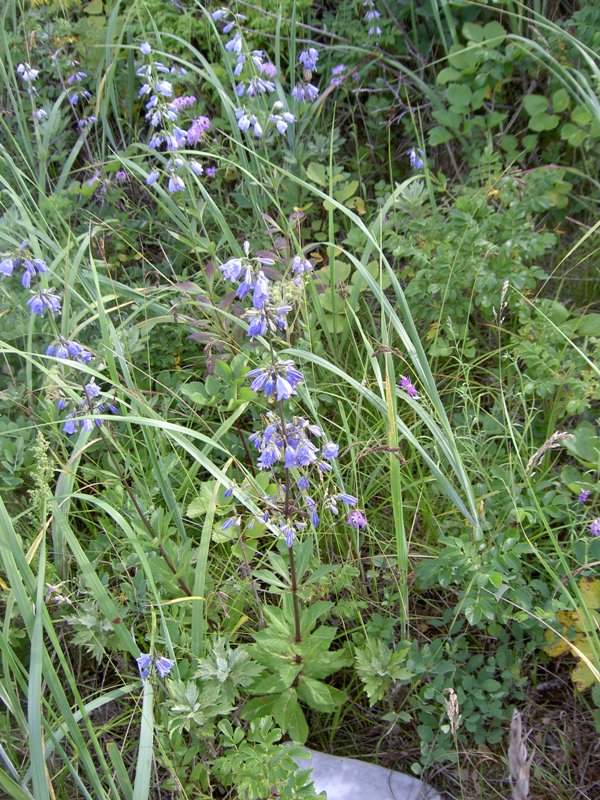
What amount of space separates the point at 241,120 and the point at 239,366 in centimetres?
104

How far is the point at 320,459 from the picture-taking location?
163 centimetres

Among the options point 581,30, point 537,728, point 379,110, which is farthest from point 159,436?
point 581,30

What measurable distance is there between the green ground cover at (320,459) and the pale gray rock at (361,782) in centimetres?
6

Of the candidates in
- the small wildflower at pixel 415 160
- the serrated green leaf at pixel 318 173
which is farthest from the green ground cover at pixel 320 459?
the small wildflower at pixel 415 160

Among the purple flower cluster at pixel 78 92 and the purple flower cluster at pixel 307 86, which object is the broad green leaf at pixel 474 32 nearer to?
the purple flower cluster at pixel 307 86

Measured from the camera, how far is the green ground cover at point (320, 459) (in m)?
1.74

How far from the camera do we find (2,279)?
285cm

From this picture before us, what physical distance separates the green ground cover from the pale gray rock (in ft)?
0.19

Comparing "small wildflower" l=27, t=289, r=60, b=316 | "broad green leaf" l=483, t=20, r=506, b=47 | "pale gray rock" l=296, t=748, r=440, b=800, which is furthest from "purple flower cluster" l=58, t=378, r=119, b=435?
"broad green leaf" l=483, t=20, r=506, b=47

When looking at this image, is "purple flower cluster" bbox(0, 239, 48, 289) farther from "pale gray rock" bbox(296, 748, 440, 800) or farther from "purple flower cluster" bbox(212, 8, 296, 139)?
"pale gray rock" bbox(296, 748, 440, 800)

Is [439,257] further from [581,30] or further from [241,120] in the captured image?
[581,30]

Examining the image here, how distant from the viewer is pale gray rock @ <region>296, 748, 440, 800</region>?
179 cm

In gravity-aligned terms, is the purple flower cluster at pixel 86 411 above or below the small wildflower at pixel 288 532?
above

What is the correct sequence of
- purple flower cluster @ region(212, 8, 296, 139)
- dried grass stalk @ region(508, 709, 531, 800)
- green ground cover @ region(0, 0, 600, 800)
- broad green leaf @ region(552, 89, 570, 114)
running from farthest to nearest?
broad green leaf @ region(552, 89, 570, 114), purple flower cluster @ region(212, 8, 296, 139), green ground cover @ region(0, 0, 600, 800), dried grass stalk @ region(508, 709, 531, 800)
